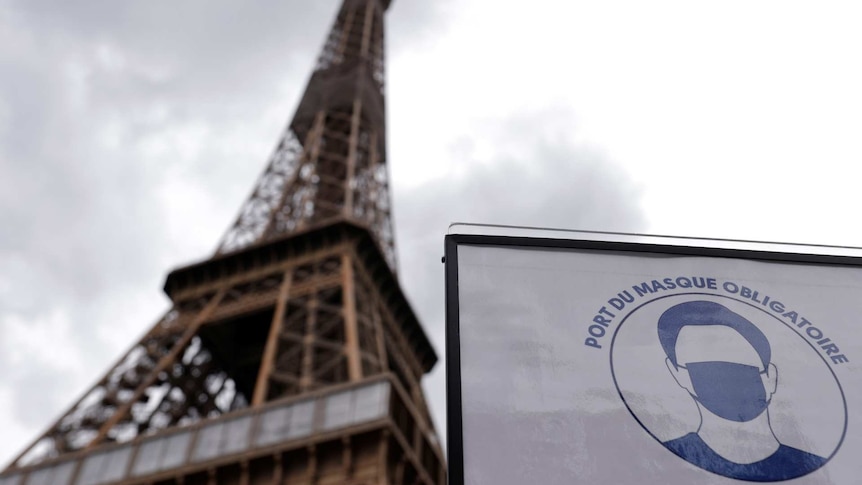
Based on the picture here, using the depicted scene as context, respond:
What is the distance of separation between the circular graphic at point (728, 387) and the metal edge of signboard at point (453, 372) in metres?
1.07

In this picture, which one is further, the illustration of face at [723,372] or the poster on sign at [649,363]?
the illustration of face at [723,372]

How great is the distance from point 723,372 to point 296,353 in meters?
33.6

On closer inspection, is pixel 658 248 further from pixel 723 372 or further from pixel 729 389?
pixel 729 389

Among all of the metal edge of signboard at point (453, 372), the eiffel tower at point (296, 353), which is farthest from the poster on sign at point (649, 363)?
the eiffel tower at point (296, 353)

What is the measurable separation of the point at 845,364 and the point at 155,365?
38.5 metres

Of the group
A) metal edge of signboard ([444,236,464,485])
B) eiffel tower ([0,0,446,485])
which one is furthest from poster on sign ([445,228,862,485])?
eiffel tower ([0,0,446,485])

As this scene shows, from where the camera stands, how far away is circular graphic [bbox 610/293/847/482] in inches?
223

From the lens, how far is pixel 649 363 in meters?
6.11

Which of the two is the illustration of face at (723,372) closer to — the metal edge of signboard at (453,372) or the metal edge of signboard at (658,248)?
the metal edge of signboard at (658,248)

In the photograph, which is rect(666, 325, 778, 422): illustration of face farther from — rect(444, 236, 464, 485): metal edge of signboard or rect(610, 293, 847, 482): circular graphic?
rect(444, 236, 464, 485): metal edge of signboard

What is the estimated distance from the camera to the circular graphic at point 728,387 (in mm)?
5676

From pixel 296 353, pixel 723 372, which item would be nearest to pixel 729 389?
pixel 723 372

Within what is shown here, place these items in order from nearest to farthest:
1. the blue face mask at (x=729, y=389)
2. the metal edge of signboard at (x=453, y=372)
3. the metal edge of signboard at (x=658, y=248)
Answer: the metal edge of signboard at (x=453, y=372) → the blue face mask at (x=729, y=389) → the metal edge of signboard at (x=658, y=248)

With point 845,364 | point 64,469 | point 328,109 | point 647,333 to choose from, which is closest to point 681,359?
point 647,333
